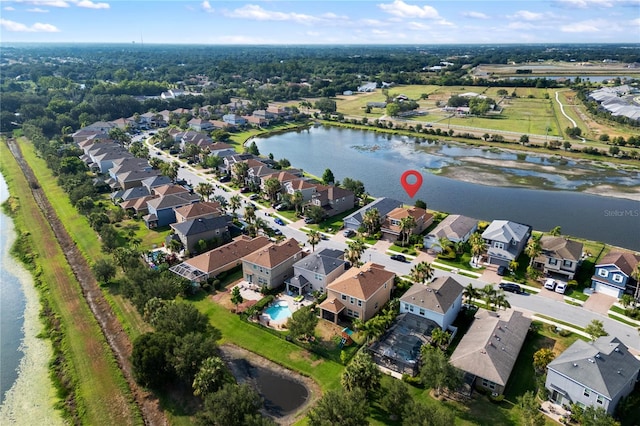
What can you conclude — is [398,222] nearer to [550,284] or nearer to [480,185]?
[550,284]

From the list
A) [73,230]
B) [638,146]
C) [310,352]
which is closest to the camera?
[310,352]

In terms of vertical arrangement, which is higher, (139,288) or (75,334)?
(139,288)

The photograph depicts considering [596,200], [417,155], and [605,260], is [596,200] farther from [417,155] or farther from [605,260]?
Result: [417,155]

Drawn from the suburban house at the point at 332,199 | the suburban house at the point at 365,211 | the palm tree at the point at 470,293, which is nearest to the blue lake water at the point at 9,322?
the suburban house at the point at 332,199

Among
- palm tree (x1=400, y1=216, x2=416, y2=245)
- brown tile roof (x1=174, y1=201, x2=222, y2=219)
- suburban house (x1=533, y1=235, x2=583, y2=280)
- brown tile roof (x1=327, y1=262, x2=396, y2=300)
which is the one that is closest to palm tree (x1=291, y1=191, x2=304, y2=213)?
brown tile roof (x1=174, y1=201, x2=222, y2=219)

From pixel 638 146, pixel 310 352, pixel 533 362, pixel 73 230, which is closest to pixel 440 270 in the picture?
pixel 533 362
